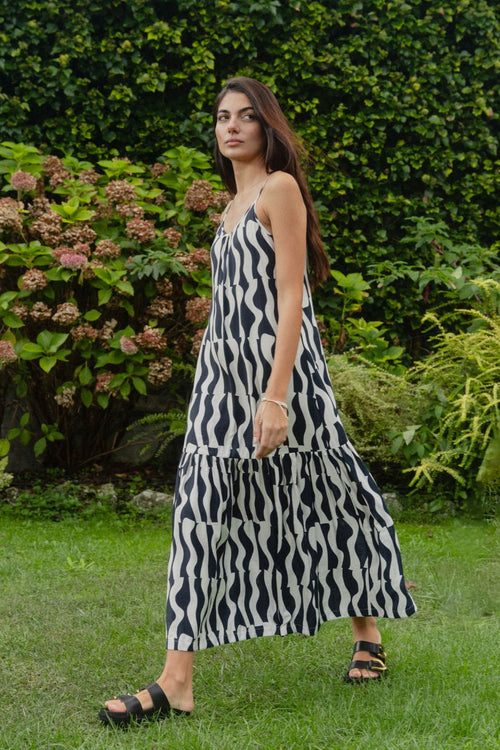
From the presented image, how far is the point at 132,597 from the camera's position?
356 centimetres

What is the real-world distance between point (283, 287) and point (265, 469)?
1.78ft

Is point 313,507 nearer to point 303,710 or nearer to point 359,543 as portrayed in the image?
point 359,543

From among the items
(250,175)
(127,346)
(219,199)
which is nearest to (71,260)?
(127,346)

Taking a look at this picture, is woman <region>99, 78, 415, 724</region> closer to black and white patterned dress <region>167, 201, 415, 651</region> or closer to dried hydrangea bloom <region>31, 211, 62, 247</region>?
black and white patterned dress <region>167, 201, 415, 651</region>

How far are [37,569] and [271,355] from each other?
1955 millimetres

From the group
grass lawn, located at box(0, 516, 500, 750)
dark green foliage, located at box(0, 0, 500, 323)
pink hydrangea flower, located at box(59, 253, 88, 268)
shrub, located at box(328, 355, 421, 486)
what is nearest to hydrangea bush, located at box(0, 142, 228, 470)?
pink hydrangea flower, located at box(59, 253, 88, 268)

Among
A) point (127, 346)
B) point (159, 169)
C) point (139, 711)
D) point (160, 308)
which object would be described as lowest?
point (139, 711)

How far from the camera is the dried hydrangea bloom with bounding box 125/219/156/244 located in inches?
197

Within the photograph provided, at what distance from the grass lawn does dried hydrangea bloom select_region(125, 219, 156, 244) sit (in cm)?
180

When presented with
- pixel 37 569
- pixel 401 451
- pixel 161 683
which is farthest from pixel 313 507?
pixel 401 451

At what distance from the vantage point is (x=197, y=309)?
5.01 meters

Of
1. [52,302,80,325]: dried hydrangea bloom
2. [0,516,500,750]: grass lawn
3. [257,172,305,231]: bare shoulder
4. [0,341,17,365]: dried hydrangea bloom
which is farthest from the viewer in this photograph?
[52,302,80,325]: dried hydrangea bloom

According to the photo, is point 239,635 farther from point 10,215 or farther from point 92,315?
point 10,215

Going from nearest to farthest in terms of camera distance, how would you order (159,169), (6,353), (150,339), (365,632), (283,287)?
1. (283,287)
2. (365,632)
3. (6,353)
4. (150,339)
5. (159,169)
